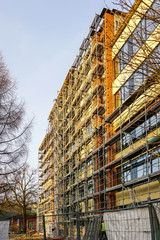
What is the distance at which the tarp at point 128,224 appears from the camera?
15.4 ft

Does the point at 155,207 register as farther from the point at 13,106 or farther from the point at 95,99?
the point at 95,99

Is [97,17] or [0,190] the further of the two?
[97,17]

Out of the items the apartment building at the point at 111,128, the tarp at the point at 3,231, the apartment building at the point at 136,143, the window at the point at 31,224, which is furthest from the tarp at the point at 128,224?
the window at the point at 31,224

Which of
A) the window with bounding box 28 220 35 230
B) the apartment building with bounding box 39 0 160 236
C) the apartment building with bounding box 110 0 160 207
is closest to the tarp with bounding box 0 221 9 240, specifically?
the apartment building with bounding box 39 0 160 236

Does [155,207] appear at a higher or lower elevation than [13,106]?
lower

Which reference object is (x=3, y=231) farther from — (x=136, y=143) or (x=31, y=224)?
(x=31, y=224)

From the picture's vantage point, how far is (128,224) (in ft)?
17.1

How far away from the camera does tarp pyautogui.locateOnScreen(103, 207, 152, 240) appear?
4708 mm

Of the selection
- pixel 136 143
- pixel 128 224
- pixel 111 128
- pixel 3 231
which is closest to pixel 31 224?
pixel 111 128

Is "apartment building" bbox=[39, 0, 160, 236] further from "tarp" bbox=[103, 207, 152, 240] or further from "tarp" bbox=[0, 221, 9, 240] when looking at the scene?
"tarp" bbox=[0, 221, 9, 240]

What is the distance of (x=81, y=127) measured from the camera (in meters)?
23.6

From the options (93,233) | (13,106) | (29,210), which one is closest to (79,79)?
(13,106)

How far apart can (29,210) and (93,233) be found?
6302 centimetres

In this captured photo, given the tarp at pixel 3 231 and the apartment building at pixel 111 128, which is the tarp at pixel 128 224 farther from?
the tarp at pixel 3 231
